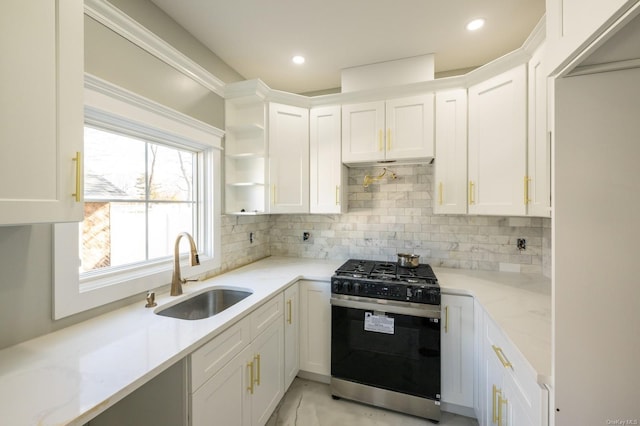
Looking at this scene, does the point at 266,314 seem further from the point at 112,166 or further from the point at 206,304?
the point at 112,166

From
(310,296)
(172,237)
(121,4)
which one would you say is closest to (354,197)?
(310,296)

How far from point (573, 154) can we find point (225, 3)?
1984mm

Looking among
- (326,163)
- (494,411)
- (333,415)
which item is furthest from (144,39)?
(494,411)

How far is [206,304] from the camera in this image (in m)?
1.87

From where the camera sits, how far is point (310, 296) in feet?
7.25

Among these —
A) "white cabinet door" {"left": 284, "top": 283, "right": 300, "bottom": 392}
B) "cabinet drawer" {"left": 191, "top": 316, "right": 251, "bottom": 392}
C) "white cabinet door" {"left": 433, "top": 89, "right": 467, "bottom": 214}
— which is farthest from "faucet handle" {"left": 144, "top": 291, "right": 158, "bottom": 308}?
"white cabinet door" {"left": 433, "top": 89, "right": 467, "bottom": 214}

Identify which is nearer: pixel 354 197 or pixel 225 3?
pixel 225 3

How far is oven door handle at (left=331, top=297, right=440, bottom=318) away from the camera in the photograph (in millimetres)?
1841

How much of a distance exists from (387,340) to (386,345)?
0.04 metres

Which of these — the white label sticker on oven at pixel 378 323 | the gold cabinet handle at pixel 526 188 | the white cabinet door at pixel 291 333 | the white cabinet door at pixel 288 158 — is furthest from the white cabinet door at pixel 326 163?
the gold cabinet handle at pixel 526 188

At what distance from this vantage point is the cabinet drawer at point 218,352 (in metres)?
1.13

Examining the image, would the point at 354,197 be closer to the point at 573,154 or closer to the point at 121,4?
the point at 573,154

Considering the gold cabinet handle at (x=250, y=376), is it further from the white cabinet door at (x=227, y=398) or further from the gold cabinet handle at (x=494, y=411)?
the gold cabinet handle at (x=494, y=411)

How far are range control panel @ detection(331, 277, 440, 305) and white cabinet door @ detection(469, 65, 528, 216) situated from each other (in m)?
0.74
